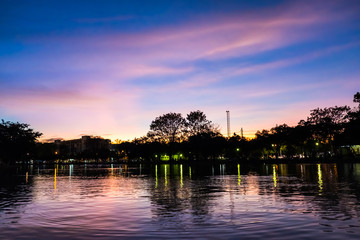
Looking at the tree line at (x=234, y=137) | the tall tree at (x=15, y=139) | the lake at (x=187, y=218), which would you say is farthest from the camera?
the tall tree at (x=15, y=139)

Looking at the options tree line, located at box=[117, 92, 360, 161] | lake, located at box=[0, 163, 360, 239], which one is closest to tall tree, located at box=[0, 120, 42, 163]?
tree line, located at box=[117, 92, 360, 161]

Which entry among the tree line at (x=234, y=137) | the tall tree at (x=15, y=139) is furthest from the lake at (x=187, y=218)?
the tall tree at (x=15, y=139)

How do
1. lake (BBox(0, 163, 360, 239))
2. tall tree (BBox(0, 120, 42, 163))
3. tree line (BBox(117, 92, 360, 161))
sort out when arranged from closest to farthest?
1. lake (BBox(0, 163, 360, 239))
2. tree line (BBox(117, 92, 360, 161))
3. tall tree (BBox(0, 120, 42, 163))

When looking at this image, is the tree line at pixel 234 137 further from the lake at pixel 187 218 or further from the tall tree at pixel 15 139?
the lake at pixel 187 218

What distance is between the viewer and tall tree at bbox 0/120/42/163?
10656 centimetres

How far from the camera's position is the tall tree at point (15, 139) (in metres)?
107

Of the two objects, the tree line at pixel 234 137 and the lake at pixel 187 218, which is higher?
the tree line at pixel 234 137

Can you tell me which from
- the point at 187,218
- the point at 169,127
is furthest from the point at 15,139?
the point at 187,218

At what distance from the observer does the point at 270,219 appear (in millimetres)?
11312

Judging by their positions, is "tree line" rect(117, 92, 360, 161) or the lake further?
"tree line" rect(117, 92, 360, 161)

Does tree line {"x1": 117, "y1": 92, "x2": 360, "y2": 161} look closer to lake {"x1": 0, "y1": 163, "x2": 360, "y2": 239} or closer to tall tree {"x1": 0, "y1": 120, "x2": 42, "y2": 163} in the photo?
tall tree {"x1": 0, "y1": 120, "x2": 42, "y2": 163}

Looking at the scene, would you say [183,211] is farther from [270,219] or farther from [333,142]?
[333,142]

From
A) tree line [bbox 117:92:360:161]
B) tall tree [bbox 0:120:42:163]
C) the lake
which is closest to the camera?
the lake

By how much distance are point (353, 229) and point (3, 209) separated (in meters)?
14.2
